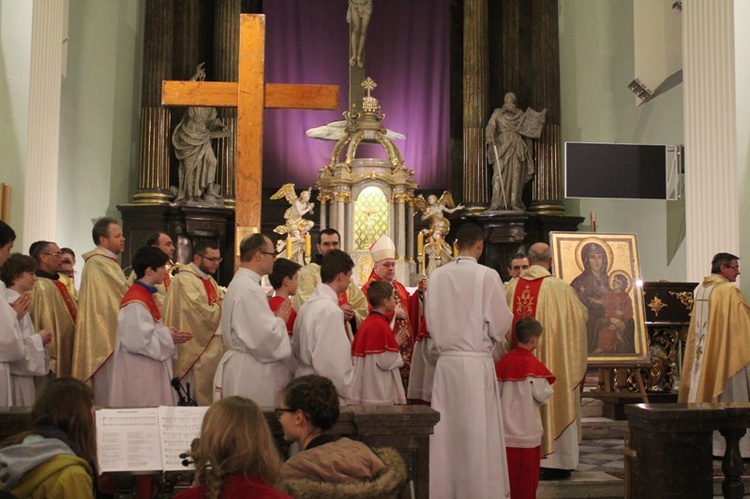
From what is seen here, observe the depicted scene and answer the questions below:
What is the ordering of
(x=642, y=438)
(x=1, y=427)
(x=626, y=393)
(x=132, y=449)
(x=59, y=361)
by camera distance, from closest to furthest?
(x=132, y=449)
(x=1, y=427)
(x=642, y=438)
(x=59, y=361)
(x=626, y=393)

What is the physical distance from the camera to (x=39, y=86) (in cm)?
951

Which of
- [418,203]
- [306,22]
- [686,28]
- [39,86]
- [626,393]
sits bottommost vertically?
[626,393]

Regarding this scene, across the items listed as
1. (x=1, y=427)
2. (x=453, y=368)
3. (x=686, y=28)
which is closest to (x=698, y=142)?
(x=686, y=28)

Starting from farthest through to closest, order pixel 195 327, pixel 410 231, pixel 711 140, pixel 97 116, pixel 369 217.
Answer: pixel 97 116 → pixel 410 231 → pixel 369 217 → pixel 711 140 → pixel 195 327

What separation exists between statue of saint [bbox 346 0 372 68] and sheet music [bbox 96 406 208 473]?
36.9 feet

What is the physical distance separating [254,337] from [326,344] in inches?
15.1

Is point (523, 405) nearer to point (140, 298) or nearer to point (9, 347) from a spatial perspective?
point (140, 298)

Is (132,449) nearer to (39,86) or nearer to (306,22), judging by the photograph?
(39,86)

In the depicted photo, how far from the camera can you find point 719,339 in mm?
7566

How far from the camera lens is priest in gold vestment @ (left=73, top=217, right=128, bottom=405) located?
6.07 metres

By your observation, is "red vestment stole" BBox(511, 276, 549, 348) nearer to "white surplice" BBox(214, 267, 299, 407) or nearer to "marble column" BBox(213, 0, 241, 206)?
"white surplice" BBox(214, 267, 299, 407)

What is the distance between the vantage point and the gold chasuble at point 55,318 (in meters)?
6.28

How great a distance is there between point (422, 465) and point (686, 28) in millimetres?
6565

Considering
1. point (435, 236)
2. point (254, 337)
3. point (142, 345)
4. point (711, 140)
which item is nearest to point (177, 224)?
point (435, 236)
